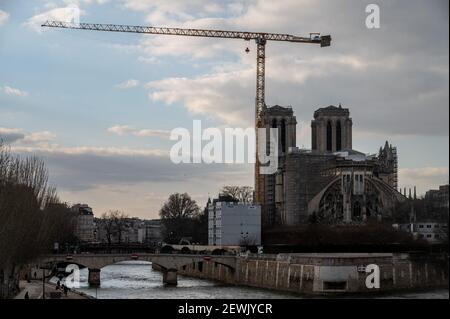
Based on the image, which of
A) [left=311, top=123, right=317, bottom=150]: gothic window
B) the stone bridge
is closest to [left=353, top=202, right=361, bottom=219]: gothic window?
[left=311, top=123, right=317, bottom=150]: gothic window

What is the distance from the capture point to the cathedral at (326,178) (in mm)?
66500

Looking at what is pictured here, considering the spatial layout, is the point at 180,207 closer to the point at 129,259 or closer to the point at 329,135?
the point at 329,135

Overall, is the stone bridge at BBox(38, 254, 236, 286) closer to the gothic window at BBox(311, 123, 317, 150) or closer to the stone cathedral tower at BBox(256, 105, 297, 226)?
the stone cathedral tower at BBox(256, 105, 297, 226)

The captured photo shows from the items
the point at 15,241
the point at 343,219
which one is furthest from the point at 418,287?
the point at 343,219

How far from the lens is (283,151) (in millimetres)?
84750

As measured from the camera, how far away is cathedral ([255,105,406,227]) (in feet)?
218

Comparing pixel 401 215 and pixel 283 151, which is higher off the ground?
pixel 283 151

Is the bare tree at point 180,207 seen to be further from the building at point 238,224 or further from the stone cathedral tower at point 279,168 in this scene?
the building at point 238,224

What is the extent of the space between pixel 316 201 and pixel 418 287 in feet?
125

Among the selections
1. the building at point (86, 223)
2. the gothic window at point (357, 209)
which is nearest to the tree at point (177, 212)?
the gothic window at point (357, 209)

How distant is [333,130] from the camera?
83500 mm

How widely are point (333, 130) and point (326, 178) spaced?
12.4 metres
